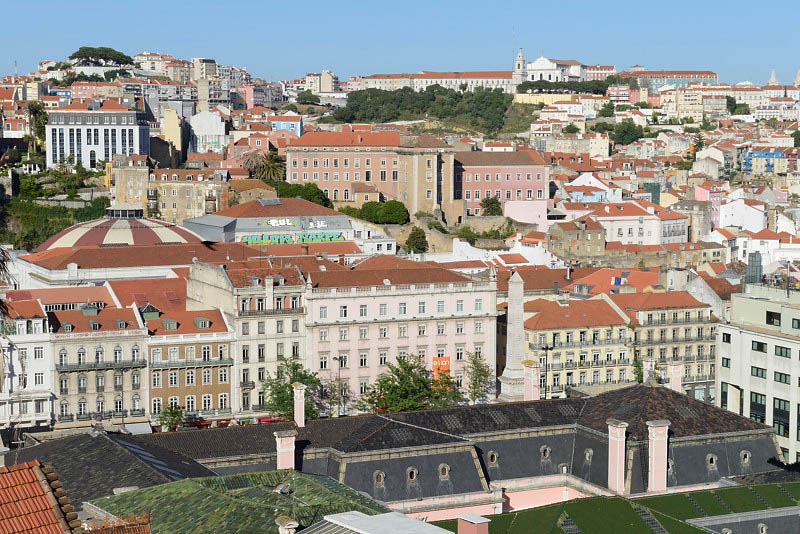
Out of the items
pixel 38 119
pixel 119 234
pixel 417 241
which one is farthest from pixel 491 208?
pixel 38 119

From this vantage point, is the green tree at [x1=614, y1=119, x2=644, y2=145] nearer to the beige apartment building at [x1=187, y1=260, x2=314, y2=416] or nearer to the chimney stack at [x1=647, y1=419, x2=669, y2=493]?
the beige apartment building at [x1=187, y1=260, x2=314, y2=416]

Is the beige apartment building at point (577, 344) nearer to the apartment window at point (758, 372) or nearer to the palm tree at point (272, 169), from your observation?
the apartment window at point (758, 372)

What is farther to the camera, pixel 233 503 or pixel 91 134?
pixel 91 134

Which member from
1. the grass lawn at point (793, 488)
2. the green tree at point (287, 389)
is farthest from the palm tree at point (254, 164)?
the grass lawn at point (793, 488)

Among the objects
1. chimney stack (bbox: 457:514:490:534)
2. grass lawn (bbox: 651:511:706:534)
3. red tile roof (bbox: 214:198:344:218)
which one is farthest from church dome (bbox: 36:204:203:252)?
chimney stack (bbox: 457:514:490:534)

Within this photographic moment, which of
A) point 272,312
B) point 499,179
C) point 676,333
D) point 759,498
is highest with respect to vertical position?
point 499,179

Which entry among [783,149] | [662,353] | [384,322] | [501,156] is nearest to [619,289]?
[662,353]

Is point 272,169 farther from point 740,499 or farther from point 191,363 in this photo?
point 740,499

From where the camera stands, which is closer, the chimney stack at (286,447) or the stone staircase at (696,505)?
the stone staircase at (696,505)
